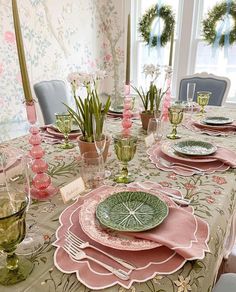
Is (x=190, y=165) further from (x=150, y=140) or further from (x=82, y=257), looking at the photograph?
(x=82, y=257)

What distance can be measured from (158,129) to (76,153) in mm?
402

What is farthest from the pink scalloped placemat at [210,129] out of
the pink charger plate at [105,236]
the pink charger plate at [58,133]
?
the pink charger plate at [105,236]

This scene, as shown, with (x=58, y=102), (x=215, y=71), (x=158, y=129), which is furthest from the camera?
(x=215, y=71)

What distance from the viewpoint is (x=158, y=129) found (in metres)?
1.25

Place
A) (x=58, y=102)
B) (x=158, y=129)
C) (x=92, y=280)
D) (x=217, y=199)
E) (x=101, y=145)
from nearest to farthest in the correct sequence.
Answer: (x=92, y=280), (x=217, y=199), (x=101, y=145), (x=158, y=129), (x=58, y=102)

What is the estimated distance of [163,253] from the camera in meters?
0.55

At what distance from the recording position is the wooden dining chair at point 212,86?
2195 mm

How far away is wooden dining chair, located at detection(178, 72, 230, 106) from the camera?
2.20 m

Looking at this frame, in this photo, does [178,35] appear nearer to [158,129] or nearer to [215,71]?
[215,71]

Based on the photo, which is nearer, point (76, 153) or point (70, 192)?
point (70, 192)

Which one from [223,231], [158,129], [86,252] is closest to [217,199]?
[223,231]

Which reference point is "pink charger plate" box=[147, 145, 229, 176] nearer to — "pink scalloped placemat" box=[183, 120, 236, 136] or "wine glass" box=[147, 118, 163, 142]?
"wine glass" box=[147, 118, 163, 142]

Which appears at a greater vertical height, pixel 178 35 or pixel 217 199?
pixel 178 35

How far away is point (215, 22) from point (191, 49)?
37 cm
